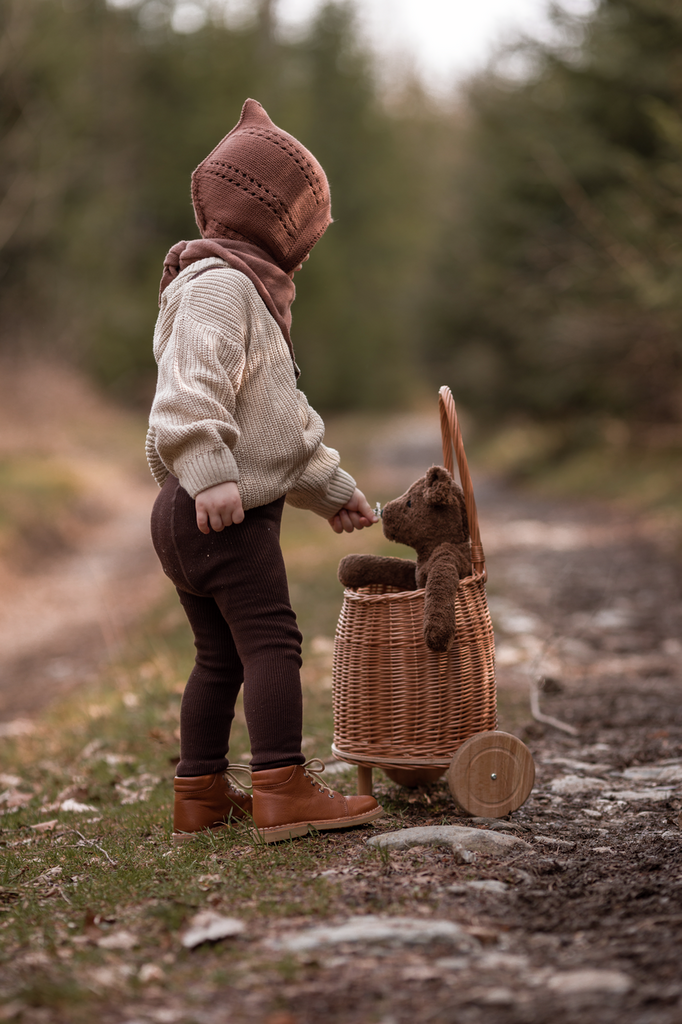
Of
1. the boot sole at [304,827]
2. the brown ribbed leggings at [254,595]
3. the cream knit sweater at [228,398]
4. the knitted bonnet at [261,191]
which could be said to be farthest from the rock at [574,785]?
the knitted bonnet at [261,191]

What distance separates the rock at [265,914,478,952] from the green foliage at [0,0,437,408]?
1527 cm

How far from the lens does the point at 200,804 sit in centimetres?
296

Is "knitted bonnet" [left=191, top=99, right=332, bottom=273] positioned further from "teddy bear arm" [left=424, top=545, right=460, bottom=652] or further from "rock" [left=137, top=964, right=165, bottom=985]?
"rock" [left=137, top=964, right=165, bottom=985]

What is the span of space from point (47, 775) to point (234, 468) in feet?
7.21

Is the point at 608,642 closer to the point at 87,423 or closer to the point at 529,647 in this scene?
the point at 529,647

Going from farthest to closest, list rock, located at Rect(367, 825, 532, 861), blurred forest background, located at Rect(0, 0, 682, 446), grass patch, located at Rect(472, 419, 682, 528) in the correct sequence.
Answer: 1. grass patch, located at Rect(472, 419, 682, 528)
2. blurred forest background, located at Rect(0, 0, 682, 446)
3. rock, located at Rect(367, 825, 532, 861)

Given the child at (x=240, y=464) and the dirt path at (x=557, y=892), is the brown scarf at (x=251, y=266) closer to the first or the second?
the child at (x=240, y=464)

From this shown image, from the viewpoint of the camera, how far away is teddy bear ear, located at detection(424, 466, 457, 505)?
305cm

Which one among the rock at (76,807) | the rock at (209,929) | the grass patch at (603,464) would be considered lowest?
the rock at (209,929)

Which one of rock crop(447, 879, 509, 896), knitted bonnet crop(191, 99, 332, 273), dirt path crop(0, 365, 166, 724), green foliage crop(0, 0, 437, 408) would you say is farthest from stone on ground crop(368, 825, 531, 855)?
green foliage crop(0, 0, 437, 408)

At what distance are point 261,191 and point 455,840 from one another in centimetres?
191

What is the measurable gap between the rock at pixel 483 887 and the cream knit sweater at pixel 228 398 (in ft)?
3.73

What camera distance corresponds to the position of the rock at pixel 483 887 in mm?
2225

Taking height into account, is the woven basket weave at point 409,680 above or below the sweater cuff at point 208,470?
below
